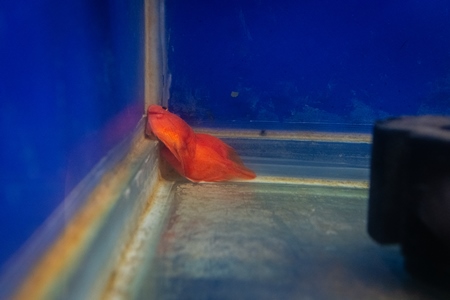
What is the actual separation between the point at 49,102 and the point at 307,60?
0.89m

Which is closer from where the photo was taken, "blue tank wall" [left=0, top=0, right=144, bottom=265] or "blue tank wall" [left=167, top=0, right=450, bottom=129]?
"blue tank wall" [left=0, top=0, right=144, bottom=265]

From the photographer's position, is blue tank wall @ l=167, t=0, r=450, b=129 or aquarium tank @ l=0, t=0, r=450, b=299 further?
blue tank wall @ l=167, t=0, r=450, b=129

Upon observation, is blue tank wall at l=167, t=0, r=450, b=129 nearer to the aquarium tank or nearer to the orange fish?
the aquarium tank

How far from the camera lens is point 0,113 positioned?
39 cm

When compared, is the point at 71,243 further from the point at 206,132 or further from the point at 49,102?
the point at 206,132

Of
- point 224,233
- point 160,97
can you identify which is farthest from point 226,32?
point 224,233

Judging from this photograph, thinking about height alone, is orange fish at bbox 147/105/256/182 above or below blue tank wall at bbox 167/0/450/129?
below

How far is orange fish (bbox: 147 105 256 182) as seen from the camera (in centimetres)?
115

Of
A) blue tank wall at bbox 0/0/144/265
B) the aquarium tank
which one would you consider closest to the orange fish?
the aquarium tank

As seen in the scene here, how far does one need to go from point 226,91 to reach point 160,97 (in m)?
0.21

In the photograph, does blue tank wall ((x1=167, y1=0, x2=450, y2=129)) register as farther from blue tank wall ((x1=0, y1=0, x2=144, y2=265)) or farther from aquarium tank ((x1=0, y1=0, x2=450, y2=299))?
blue tank wall ((x1=0, y1=0, x2=144, y2=265))

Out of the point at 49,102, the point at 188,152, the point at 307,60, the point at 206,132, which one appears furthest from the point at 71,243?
the point at 307,60

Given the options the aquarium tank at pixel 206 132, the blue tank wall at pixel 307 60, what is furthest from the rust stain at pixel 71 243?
the blue tank wall at pixel 307 60

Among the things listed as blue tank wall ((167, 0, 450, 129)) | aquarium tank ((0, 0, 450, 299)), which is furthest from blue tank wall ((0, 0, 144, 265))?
blue tank wall ((167, 0, 450, 129))
